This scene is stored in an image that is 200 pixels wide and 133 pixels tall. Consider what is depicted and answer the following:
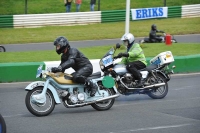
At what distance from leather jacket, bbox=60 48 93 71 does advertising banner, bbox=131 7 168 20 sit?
22.9 m

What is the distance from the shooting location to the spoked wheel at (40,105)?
11922 millimetres

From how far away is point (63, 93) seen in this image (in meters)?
12.4

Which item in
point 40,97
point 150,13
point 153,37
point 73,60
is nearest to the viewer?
point 40,97

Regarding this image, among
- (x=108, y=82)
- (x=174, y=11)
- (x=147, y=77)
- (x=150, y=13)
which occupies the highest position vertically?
(x=174, y=11)

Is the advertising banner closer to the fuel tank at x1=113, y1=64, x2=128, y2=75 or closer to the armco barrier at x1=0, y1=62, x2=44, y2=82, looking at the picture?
the armco barrier at x1=0, y1=62, x2=44, y2=82

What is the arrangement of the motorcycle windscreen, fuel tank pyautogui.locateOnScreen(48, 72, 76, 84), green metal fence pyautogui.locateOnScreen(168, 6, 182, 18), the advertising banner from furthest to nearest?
green metal fence pyautogui.locateOnScreen(168, 6, 182, 18)
the advertising banner
the motorcycle windscreen
fuel tank pyautogui.locateOnScreen(48, 72, 76, 84)

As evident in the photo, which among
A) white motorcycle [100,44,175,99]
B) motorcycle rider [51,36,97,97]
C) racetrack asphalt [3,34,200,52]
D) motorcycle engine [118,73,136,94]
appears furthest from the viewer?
racetrack asphalt [3,34,200,52]

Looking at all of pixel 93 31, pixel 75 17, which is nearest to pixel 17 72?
pixel 93 31

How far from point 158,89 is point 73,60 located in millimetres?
3053

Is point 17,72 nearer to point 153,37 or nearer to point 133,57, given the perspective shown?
point 133,57

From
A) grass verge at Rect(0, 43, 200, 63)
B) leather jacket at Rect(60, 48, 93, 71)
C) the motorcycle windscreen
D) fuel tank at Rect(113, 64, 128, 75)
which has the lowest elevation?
grass verge at Rect(0, 43, 200, 63)

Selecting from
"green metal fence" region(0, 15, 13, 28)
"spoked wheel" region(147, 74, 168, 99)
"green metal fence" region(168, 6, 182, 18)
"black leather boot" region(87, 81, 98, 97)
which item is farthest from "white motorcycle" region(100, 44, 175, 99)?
"green metal fence" region(168, 6, 182, 18)

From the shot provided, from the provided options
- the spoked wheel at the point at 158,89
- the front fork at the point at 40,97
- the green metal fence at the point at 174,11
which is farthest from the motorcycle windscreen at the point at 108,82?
the green metal fence at the point at 174,11

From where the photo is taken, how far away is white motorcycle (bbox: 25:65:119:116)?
1195cm
